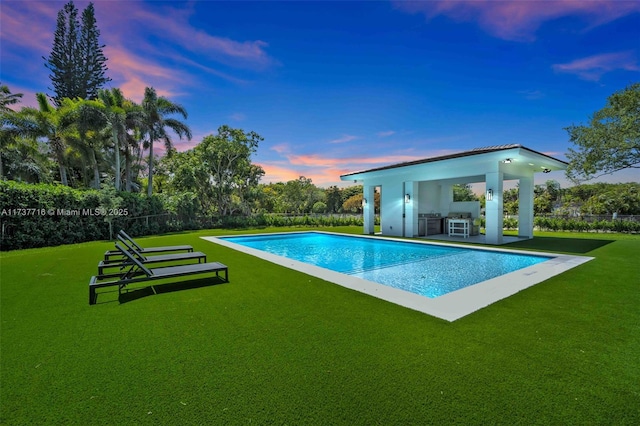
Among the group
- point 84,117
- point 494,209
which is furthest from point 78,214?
point 494,209

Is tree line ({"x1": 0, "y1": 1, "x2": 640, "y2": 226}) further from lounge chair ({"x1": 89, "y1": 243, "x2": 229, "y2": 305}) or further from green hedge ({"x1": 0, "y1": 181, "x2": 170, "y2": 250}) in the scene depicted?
lounge chair ({"x1": 89, "y1": 243, "x2": 229, "y2": 305})

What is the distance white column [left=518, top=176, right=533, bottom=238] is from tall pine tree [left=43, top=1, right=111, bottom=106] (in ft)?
121

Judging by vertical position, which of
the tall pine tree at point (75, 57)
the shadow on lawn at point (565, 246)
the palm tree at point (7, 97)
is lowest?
the shadow on lawn at point (565, 246)

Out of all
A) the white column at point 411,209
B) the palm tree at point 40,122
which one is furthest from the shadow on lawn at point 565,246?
the palm tree at point 40,122

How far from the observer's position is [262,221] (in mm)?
25797

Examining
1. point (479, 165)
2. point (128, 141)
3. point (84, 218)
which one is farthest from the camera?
point (128, 141)

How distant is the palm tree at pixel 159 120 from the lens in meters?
22.0

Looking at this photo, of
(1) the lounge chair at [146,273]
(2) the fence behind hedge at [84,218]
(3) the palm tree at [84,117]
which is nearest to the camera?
(1) the lounge chair at [146,273]

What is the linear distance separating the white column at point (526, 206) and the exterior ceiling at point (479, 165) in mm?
513

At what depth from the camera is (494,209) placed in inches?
477

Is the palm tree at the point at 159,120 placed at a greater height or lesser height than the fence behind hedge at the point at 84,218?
greater

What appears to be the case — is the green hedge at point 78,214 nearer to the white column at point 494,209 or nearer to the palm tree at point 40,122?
the palm tree at point 40,122

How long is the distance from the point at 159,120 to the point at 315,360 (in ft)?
83.5

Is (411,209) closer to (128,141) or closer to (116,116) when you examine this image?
(116,116)
